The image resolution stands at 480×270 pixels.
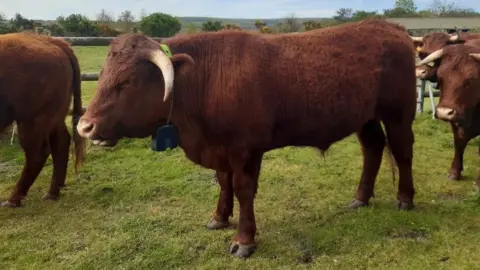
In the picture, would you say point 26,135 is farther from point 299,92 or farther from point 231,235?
point 299,92

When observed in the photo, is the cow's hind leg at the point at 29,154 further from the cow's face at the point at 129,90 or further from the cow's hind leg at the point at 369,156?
the cow's hind leg at the point at 369,156

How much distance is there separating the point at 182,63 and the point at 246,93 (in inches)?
21.3

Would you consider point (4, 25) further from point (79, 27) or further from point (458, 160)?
point (458, 160)

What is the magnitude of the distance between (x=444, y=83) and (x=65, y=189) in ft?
14.2

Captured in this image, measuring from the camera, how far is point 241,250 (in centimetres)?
412

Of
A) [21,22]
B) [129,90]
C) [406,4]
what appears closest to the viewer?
[129,90]

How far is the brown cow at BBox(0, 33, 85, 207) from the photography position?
5102mm

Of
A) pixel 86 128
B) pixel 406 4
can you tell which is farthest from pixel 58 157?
pixel 406 4

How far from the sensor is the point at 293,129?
4234mm

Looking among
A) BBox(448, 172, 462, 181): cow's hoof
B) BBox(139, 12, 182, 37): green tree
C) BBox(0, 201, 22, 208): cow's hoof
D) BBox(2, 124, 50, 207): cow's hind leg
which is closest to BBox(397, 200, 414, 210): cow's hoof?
BBox(448, 172, 462, 181): cow's hoof

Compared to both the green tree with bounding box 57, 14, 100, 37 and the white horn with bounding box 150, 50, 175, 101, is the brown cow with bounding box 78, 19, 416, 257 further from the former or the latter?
the green tree with bounding box 57, 14, 100, 37

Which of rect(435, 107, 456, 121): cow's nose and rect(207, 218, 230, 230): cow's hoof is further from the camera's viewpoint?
rect(435, 107, 456, 121): cow's nose

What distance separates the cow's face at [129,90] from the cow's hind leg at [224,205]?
109 cm

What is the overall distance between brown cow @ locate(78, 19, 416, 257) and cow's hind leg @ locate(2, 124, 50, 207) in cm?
184
